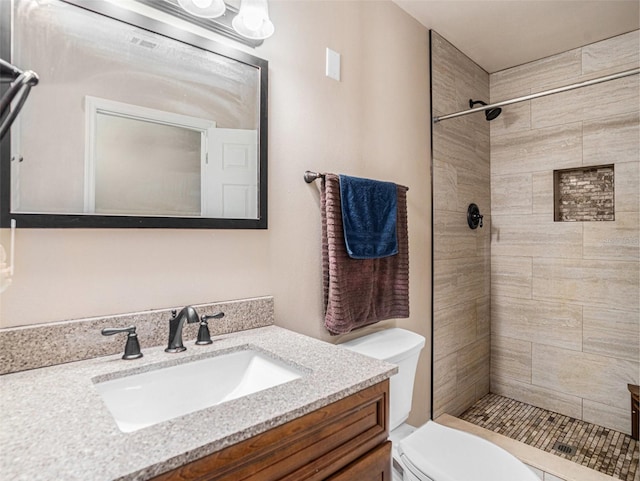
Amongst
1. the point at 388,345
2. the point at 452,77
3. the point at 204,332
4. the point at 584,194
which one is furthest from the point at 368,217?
the point at 584,194

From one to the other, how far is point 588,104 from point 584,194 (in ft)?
1.85

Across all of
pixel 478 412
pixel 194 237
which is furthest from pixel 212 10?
pixel 478 412

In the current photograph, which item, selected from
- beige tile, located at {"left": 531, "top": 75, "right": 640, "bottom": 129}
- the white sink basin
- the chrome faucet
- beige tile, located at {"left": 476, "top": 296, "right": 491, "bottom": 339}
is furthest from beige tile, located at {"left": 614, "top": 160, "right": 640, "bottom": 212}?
the chrome faucet

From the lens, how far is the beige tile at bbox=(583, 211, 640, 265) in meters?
2.20

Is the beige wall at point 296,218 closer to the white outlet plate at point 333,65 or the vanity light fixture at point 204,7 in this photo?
the white outlet plate at point 333,65

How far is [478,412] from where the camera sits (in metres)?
2.46

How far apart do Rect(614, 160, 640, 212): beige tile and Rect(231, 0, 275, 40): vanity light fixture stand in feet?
7.29

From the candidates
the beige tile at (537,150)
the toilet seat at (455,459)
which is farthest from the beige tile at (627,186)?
the toilet seat at (455,459)

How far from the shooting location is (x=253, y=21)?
124 centimetres

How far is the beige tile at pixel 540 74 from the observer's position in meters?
2.45

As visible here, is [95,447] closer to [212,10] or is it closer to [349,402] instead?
[349,402]

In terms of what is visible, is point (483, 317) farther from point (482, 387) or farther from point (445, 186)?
point (445, 186)

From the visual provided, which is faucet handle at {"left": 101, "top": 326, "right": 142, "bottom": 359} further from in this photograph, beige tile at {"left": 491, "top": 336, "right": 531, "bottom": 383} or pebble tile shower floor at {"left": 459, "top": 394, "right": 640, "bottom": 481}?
beige tile at {"left": 491, "top": 336, "right": 531, "bottom": 383}

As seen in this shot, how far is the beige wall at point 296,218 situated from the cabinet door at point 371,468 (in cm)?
62
